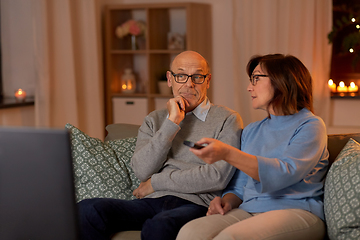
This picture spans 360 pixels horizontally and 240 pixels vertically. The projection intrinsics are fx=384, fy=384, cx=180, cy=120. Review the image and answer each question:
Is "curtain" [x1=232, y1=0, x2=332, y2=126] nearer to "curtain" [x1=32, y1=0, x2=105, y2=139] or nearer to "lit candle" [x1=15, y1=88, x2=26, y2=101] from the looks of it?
"curtain" [x1=32, y1=0, x2=105, y2=139]

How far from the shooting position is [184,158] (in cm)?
175

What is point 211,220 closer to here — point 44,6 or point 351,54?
point 44,6

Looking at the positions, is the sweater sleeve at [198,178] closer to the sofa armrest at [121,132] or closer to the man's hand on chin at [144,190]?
the man's hand on chin at [144,190]

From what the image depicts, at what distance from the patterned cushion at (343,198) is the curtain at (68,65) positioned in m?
2.46

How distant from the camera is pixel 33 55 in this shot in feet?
10.8

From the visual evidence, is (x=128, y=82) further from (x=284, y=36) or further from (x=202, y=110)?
(x=202, y=110)

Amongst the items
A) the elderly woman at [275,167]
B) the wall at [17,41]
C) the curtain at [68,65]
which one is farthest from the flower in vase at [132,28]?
the elderly woman at [275,167]

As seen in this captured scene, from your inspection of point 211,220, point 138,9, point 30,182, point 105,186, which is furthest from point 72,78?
point 30,182

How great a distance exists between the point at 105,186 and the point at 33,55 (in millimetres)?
1928

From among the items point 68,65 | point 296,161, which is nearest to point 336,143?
point 296,161

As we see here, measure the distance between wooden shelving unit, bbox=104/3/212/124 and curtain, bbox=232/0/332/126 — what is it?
1.24 ft

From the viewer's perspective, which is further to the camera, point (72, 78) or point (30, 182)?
point (72, 78)

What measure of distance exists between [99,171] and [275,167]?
0.91 m

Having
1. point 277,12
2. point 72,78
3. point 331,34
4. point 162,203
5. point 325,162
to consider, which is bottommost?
point 162,203
